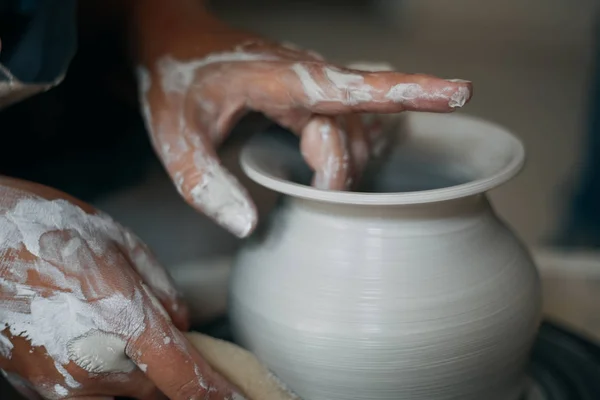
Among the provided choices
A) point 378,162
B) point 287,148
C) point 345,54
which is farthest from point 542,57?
point 287,148

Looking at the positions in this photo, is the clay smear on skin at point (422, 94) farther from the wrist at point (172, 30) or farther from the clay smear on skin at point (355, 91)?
the wrist at point (172, 30)

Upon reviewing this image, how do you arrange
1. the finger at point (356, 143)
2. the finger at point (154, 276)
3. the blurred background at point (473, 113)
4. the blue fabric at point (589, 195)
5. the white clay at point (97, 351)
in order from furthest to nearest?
the blue fabric at point (589, 195), the blurred background at point (473, 113), the finger at point (356, 143), the finger at point (154, 276), the white clay at point (97, 351)

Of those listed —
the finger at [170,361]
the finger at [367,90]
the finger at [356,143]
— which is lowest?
the finger at [170,361]

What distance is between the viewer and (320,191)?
93 cm

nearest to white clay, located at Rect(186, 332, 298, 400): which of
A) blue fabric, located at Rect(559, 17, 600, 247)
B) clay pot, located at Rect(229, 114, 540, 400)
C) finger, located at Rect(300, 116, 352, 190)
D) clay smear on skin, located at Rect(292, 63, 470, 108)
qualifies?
clay pot, located at Rect(229, 114, 540, 400)

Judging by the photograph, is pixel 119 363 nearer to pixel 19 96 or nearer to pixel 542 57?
pixel 19 96

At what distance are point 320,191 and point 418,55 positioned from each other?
1.13 meters

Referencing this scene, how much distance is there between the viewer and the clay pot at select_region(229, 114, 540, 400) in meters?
0.93

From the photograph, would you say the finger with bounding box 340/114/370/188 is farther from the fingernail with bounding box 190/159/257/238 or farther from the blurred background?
the blurred background

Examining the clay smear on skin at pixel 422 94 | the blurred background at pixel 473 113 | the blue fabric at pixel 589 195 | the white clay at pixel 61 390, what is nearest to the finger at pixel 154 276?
the white clay at pixel 61 390

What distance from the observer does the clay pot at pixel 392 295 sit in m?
0.93

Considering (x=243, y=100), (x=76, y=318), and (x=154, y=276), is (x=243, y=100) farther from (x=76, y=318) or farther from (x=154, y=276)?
(x=76, y=318)

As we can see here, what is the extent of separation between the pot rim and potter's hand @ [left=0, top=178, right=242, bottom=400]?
0.74ft

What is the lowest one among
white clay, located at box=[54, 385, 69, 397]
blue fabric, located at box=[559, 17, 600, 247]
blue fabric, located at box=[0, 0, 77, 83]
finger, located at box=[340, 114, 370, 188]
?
blue fabric, located at box=[559, 17, 600, 247]
